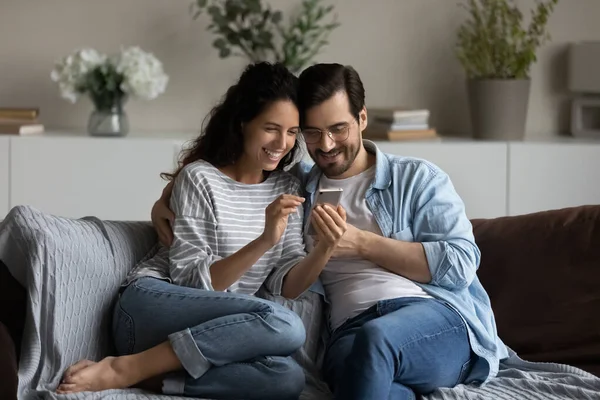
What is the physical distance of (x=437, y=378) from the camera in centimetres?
257

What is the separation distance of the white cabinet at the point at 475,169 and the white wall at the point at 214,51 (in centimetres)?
49

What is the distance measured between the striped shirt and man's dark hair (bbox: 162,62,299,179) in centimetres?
7

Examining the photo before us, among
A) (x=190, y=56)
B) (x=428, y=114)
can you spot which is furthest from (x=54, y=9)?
(x=428, y=114)

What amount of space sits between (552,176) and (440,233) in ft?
6.15

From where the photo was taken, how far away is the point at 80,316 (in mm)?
2668

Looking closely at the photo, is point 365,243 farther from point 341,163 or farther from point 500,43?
point 500,43

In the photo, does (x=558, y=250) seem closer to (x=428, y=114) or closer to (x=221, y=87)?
(x=428, y=114)

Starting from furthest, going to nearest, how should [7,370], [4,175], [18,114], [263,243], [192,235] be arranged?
[18,114], [4,175], [192,235], [263,243], [7,370]

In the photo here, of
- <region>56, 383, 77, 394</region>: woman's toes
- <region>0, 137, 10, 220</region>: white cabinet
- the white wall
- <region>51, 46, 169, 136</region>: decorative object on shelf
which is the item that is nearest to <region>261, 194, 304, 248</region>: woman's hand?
<region>56, 383, 77, 394</region>: woman's toes

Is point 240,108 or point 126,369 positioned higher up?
point 240,108

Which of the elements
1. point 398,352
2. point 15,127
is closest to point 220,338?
point 398,352

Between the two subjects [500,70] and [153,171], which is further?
[500,70]

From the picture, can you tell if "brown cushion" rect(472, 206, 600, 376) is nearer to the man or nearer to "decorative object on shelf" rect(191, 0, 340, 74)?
the man

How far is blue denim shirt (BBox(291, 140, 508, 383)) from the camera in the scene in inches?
107
